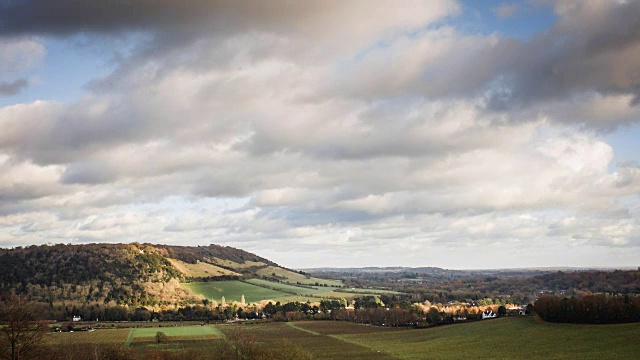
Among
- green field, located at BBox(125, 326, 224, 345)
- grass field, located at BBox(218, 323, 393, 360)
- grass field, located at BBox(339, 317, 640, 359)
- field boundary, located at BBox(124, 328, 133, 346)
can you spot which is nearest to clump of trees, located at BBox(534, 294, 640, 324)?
grass field, located at BBox(339, 317, 640, 359)

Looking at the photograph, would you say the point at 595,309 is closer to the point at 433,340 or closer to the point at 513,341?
the point at 513,341

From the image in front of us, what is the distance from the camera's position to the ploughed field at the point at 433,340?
90.1m

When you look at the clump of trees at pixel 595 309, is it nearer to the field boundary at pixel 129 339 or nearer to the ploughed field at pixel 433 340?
the ploughed field at pixel 433 340

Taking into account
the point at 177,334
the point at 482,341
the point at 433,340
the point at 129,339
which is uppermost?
the point at 482,341

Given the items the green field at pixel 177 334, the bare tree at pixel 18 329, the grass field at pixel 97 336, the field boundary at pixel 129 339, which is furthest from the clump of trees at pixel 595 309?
the grass field at pixel 97 336

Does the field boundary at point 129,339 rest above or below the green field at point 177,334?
above

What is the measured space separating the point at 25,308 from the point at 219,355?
3895 cm

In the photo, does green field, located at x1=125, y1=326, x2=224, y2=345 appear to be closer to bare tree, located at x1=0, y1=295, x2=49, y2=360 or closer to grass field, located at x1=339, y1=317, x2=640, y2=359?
grass field, located at x1=339, y1=317, x2=640, y2=359

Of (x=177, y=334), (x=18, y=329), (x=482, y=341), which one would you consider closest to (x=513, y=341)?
(x=482, y=341)

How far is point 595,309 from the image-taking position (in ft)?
362

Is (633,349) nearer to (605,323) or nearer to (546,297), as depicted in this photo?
(605,323)

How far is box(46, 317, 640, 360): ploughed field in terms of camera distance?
295 ft

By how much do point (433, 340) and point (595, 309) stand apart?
3655 centimetres

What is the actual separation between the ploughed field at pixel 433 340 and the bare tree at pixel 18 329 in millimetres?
23003
